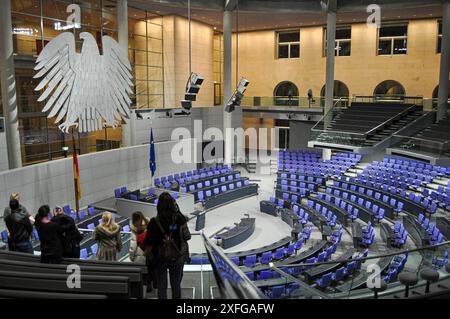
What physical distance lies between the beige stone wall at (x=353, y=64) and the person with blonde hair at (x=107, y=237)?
27.0 meters

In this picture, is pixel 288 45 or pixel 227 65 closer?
pixel 227 65

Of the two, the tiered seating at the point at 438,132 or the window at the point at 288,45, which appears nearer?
the tiered seating at the point at 438,132

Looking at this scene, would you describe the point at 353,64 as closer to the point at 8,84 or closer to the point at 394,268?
the point at 8,84

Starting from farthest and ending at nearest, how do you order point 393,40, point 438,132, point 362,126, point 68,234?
point 393,40, point 362,126, point 438,132, point 68,234

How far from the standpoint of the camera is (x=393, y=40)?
2820 centimetres

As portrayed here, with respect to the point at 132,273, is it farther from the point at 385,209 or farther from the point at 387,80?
the point at 387,80

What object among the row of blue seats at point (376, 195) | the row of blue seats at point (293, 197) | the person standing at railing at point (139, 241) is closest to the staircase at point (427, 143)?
the row of blue seats at point (376, 195)

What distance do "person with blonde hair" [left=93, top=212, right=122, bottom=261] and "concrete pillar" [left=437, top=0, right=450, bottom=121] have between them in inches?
849

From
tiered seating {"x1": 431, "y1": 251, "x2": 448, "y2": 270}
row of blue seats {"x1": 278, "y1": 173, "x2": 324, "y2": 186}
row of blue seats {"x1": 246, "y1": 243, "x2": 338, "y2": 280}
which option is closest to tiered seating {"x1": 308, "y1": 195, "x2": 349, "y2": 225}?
row of blue seats {"x1": 278, "y1": 173, "x2": 324, "y2": 186}

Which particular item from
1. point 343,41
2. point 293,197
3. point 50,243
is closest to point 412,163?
point 293,197

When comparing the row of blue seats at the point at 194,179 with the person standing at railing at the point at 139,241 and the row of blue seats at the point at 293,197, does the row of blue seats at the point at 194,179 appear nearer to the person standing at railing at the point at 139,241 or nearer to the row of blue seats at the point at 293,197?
the row of blue seats at the point at 293,197

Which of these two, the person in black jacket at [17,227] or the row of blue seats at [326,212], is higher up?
the person in black jacket at [17,227]

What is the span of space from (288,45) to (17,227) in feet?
94.0

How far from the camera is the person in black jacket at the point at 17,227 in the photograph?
5.73 m
